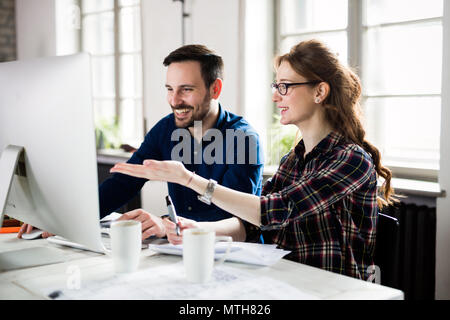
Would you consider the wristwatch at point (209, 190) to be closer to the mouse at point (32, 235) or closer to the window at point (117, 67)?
the mouse at point (32, 235)

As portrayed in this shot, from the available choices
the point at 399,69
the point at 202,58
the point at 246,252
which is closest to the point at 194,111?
the point at 202,58

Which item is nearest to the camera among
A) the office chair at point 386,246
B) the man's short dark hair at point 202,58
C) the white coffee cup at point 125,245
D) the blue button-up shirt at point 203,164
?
the white coffee cup at point 125,245

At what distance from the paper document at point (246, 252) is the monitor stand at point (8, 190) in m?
0.28

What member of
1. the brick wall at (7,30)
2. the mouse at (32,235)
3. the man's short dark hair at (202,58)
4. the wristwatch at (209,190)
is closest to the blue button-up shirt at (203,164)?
the man's short dark hair at (202,58)

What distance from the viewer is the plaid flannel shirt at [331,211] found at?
148 centimetres

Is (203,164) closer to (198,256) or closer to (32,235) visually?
(32,235)

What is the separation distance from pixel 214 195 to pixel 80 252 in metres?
0.41

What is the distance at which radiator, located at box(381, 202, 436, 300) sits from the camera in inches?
90.9

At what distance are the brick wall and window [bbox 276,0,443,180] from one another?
3634 millimetres

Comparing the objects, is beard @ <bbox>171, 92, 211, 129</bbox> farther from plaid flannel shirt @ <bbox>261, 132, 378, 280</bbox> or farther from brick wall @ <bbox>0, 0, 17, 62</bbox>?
brick wall @ <bbox>0, 0, 17, 62</bbox>

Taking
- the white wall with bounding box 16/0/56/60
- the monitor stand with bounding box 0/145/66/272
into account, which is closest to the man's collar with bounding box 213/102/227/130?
the monitor stand with bounding box 0/145/66/272

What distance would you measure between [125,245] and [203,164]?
93 centimetres

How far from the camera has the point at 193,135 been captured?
2.15m
